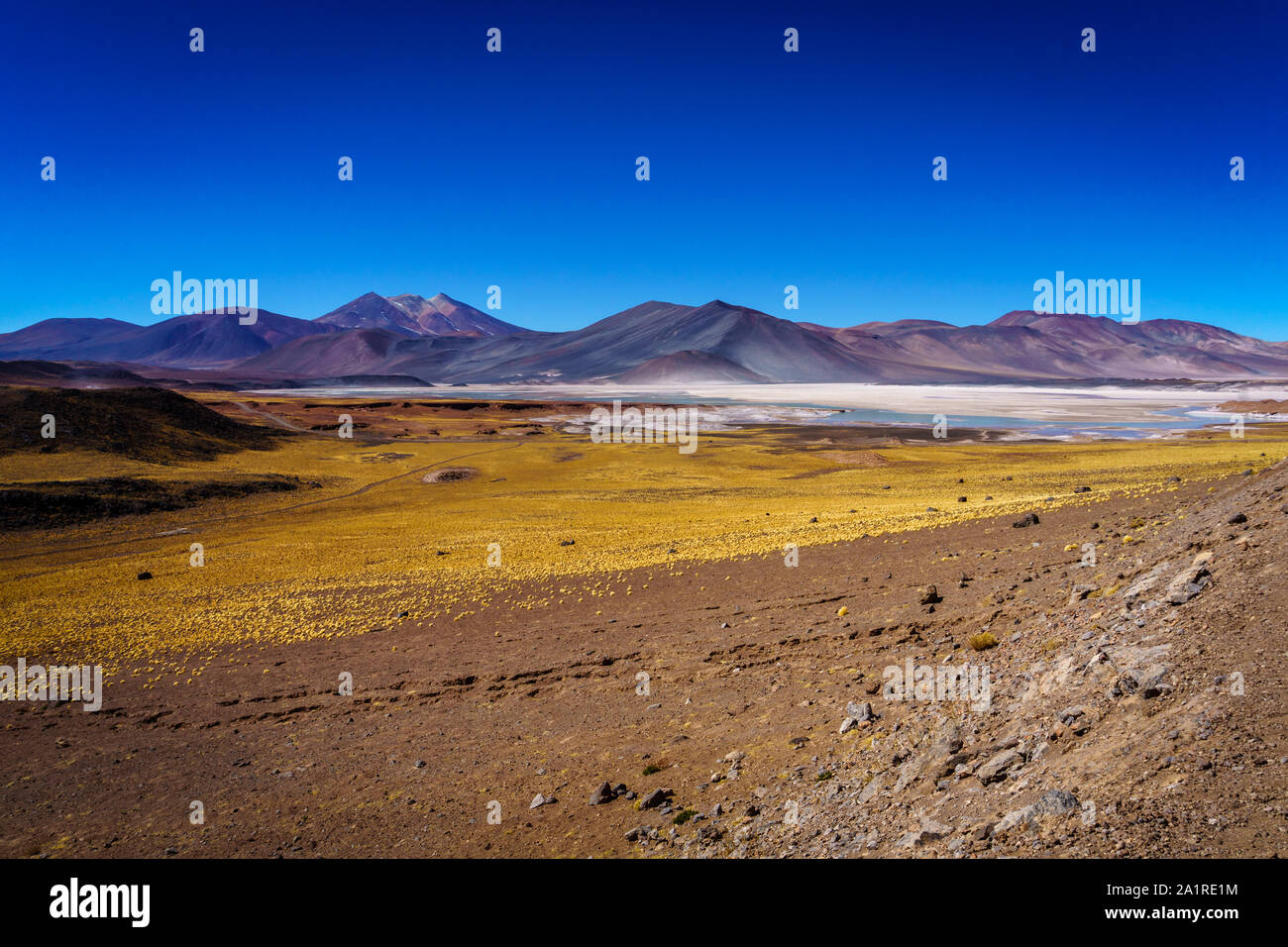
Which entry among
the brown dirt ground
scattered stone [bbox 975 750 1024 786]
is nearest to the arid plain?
the brown dirt ground

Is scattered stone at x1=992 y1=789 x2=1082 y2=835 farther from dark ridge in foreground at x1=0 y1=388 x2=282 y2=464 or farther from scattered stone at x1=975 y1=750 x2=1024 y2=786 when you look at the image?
dark ridge in foreground at x1=0 y1=388 x2=282 y2=464

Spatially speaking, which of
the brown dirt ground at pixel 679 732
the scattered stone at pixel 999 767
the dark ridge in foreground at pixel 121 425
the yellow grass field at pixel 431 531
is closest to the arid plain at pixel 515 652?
the brown dirt ground at pixel 679 732

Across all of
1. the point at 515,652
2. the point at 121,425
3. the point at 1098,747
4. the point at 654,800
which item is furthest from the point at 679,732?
the point at 121,425

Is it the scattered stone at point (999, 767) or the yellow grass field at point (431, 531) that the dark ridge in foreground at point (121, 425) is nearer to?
the yellow grass field at point (431, 531)

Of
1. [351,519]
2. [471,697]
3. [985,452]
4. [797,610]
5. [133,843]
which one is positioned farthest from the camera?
[985,452]

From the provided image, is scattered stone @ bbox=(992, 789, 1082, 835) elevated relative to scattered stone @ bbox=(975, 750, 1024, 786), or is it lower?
elevated

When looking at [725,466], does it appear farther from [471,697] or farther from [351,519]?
[471,697]

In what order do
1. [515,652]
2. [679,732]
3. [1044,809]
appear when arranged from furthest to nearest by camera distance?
[515,652] → [679,732] → [1044,809]

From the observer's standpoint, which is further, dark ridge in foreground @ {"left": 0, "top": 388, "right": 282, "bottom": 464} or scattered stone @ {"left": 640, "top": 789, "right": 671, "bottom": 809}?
dark ridge in foreground @ {"left": 0, "top": 388, "right": 282, "bottom": 464}

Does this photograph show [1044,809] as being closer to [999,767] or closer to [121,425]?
[999,767]
